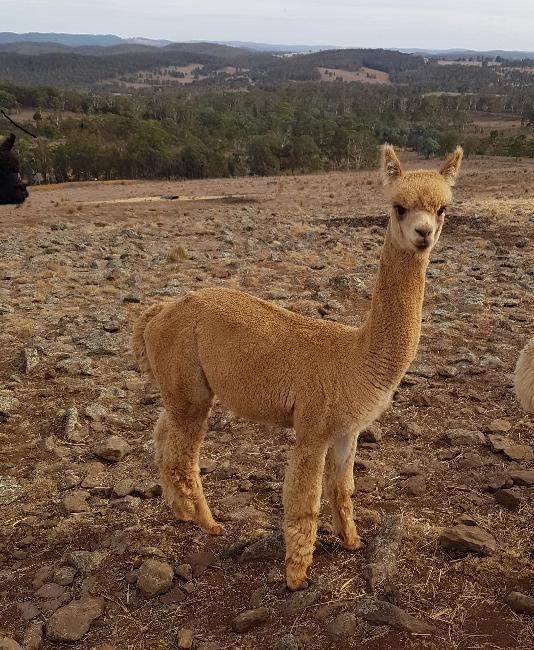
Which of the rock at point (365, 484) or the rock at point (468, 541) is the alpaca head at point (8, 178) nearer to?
the rock at point (365, 484)

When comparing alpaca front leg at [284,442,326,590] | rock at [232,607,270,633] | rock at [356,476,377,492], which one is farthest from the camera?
rock at [356,476,377,492]

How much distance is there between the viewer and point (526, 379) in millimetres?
5266

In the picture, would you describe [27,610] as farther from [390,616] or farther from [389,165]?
[389,165]

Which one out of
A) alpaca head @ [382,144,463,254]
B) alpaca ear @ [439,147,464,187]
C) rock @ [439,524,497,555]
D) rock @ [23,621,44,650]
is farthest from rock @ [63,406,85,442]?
alpaca ear @ [439,147,464,187]

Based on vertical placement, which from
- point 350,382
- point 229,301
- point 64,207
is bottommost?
point 64,207

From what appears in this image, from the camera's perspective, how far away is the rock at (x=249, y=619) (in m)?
3.91

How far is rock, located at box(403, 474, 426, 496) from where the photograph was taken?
5364mm

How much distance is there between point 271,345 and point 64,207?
81.9ft

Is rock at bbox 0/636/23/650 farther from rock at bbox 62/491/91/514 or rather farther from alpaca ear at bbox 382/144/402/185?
alpaca ear at bbox 382/144/402/185

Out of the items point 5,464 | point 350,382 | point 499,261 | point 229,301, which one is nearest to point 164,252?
point 499,261

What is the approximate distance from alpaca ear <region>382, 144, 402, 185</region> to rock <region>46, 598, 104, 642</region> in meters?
→ 3.67

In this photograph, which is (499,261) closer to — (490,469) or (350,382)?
(490,469)

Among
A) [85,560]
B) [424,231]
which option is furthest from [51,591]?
[424,231]

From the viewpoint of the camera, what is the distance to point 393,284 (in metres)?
4.02
